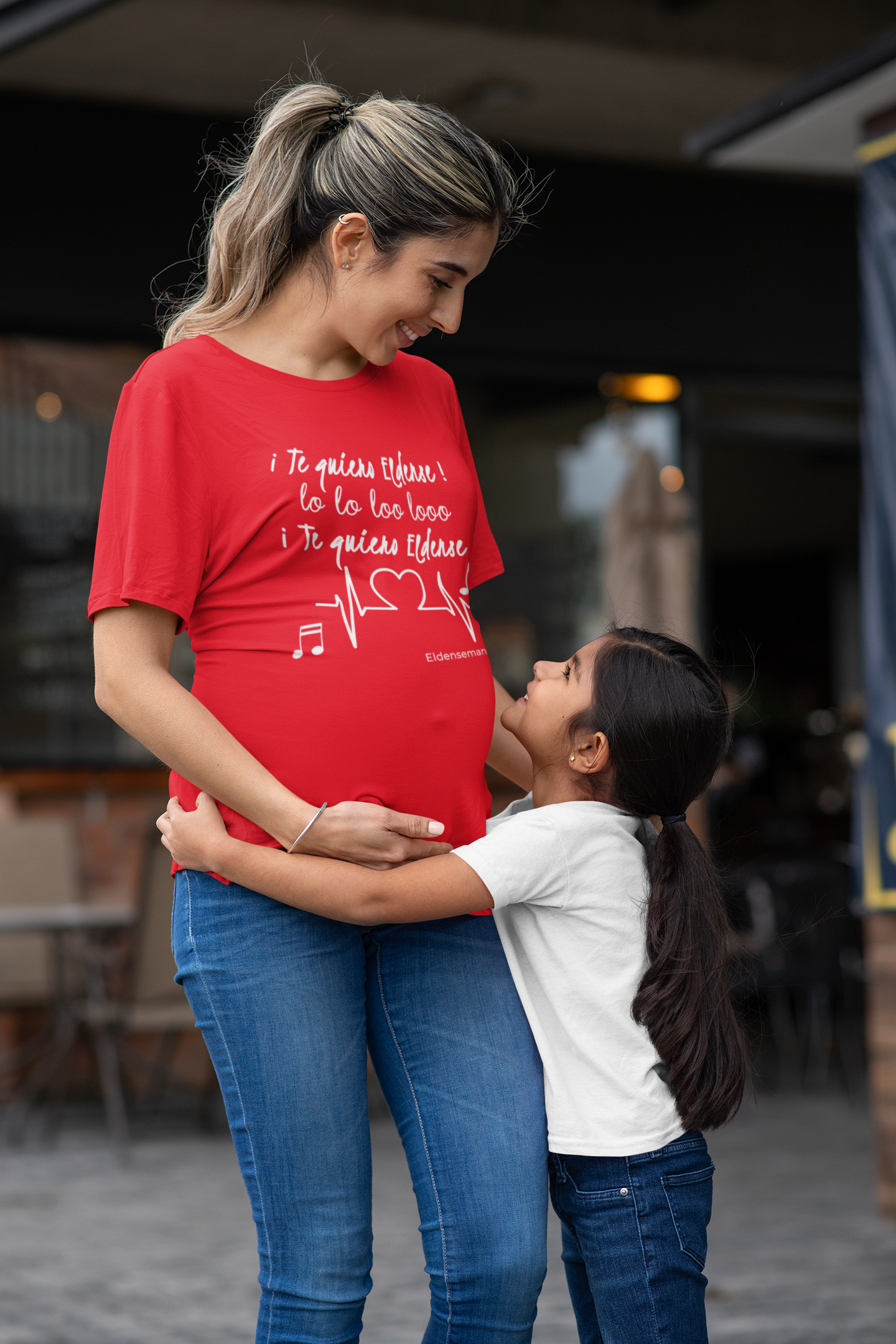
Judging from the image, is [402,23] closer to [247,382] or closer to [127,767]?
[127,767]

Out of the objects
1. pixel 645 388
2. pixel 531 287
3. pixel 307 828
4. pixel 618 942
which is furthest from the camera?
pixel 645 388

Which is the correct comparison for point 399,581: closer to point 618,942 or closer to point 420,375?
point 420,375

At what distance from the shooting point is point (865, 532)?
455cm

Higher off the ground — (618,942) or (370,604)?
(370,604)

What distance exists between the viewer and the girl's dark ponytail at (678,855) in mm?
1855

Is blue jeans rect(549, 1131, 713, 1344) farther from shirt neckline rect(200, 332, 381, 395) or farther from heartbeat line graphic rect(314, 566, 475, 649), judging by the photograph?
shirt neckline rect(200, 332, 381, 395)

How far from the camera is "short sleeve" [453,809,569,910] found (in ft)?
5.81

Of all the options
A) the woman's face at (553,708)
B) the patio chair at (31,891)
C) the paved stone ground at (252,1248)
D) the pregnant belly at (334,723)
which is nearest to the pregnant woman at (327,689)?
the pregnant belly at (334,723)

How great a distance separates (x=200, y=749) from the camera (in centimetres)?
167

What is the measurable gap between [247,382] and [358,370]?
0.51 ft

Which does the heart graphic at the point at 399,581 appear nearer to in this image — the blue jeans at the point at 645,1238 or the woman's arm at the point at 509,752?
the woman's arm at the point at 509,752

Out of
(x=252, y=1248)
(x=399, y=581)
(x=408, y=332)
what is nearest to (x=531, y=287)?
(x=252, y=1248)

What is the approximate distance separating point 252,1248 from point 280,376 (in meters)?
2.98

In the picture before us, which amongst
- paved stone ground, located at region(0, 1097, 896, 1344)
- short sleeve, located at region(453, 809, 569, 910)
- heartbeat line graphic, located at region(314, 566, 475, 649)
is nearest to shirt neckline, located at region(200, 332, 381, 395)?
heartbeat line graphic, located at region(314, 566, 475, 649)
